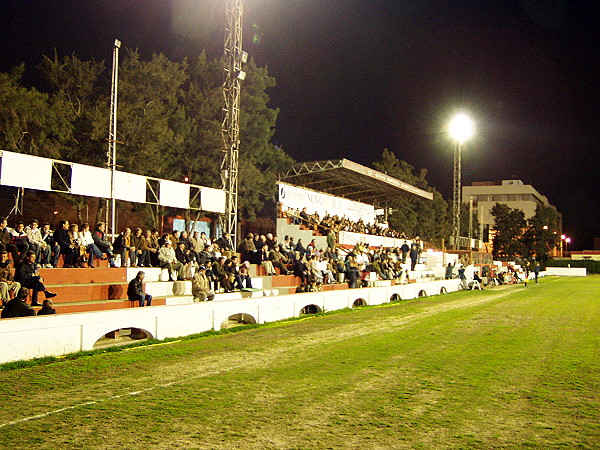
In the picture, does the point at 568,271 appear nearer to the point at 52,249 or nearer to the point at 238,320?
the point at 238,320

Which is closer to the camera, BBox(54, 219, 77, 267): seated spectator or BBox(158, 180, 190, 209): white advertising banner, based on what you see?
BBox(54, 219, 77, 267): seated spectator

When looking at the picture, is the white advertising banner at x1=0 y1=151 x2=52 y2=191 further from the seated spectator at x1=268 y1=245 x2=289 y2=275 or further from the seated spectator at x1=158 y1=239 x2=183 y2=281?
the seated spectator at x1=268 y1=245 x2=289 y2=275

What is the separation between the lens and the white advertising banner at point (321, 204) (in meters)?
32.8

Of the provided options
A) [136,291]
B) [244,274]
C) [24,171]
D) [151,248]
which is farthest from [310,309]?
[24,171]

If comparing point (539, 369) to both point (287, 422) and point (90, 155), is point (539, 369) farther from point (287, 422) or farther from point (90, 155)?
point (90, 155)

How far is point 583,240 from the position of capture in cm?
14462

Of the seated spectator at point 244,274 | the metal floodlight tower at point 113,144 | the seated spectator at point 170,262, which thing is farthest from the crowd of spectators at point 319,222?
the seated spectator at point 170,262

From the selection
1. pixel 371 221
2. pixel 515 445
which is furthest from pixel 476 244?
pixel 515 445

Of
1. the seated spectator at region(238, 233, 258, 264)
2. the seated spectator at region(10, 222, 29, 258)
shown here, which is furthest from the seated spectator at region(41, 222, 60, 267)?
the seated spectator at region(238, 233, 258, 264)

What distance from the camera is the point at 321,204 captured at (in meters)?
36.7

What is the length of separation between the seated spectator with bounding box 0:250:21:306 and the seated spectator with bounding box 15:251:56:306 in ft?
0.64

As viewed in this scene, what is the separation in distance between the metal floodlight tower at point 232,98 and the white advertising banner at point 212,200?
358mm

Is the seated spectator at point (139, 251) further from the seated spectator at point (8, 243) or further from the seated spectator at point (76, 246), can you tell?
the seated spectator at point (8, 243)

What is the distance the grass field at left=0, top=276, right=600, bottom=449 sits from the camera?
5.27 m
